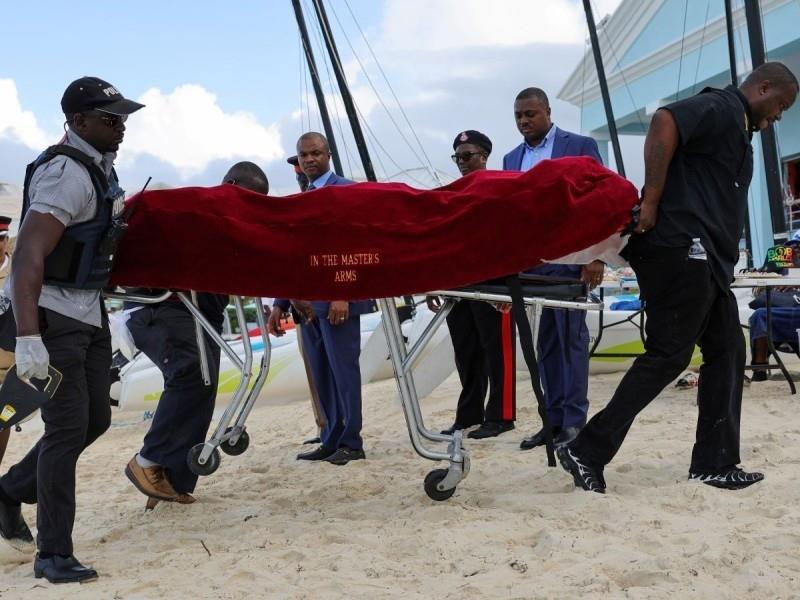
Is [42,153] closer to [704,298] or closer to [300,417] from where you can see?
[704,298]

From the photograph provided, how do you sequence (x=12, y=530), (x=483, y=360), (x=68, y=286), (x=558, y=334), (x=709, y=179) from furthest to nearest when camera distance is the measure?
(x=483, y=360)
(x=558, y=334)
(x=709, y=179)
(x=12, y=530)
(x=68, y=286)

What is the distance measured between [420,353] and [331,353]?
1342mm

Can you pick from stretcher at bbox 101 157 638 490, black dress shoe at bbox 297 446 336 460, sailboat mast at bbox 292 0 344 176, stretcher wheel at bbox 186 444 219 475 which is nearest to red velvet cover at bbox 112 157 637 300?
stretcher at bbox 101 157 638 490

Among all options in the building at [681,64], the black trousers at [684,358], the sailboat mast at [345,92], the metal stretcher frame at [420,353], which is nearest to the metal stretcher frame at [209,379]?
the metal stretcher frame at [420,353]

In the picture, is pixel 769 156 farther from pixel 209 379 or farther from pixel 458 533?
pixel 458 533

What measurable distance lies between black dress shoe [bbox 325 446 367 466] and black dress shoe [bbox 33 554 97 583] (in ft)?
6.40

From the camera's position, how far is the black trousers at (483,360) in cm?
550

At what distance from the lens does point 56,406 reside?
3.17 m

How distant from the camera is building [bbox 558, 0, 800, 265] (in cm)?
1405

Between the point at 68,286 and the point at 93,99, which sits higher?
the point at 93,99

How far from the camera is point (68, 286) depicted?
3.20m

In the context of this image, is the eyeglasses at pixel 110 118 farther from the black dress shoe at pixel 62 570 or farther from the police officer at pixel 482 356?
the police officer at pixel 482 356

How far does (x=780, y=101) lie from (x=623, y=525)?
1844 millimetres

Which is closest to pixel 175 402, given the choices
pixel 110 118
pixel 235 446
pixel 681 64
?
pixel 235 446
